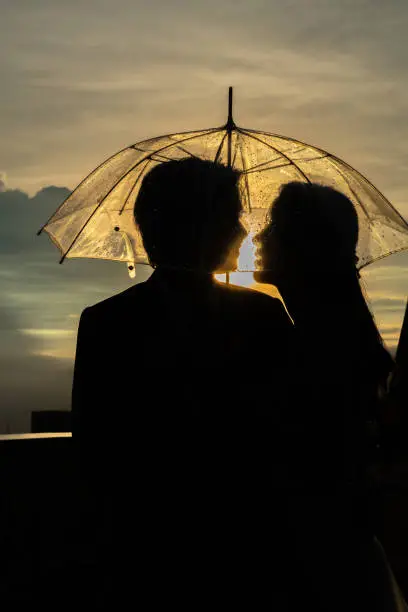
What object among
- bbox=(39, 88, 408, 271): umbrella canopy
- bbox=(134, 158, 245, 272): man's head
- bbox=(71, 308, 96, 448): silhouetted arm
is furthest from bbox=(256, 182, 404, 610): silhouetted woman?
bbox=(39, 88, 408, 271): umbrella canopy

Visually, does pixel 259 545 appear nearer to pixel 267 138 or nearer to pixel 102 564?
pixel 102 564

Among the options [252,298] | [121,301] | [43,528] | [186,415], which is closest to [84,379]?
[121,301]

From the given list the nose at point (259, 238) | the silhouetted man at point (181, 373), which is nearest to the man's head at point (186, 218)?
the silhouetted man at point (181, 373)

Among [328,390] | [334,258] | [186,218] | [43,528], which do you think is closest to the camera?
[186,218]

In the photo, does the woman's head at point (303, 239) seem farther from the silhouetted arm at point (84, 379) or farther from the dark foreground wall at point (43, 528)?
the dark foreground wall at point (43, 528)

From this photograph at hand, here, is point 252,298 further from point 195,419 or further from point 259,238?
point 259,238

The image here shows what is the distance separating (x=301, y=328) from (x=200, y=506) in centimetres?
114

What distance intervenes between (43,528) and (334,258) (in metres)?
2.38

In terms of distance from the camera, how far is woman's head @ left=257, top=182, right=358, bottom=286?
4.04 metres

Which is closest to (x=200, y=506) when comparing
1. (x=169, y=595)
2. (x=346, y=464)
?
(x=169, y=595)

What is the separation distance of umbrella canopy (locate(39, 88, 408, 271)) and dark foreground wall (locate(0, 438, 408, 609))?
117cm

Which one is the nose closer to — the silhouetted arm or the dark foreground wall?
the silhouetted arm

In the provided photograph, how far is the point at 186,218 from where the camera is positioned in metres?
3.04

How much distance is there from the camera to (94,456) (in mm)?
3076
